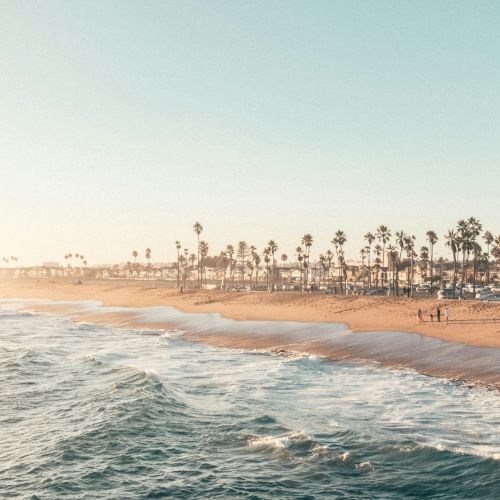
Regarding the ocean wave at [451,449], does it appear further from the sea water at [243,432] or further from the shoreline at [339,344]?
the shoreline at [339,344]

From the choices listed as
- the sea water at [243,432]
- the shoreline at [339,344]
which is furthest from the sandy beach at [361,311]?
the sea water at [243,432]

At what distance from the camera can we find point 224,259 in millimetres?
191375

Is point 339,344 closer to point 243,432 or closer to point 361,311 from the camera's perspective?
point 361,311

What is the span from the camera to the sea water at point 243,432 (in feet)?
51.1

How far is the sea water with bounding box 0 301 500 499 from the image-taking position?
15562 millimetres

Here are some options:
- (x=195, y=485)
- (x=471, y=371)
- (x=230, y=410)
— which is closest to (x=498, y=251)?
(x=471, y=371)

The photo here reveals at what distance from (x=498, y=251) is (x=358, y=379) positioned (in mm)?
91486

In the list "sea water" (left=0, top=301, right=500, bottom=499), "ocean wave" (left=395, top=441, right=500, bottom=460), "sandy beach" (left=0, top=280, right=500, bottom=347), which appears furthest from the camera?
"sandy beach" (left=0, top=280, right=500, bottom=347)

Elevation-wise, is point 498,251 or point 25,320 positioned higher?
point 498,251

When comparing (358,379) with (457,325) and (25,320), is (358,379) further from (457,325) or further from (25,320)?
(25,320)

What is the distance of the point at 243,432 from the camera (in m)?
20.3

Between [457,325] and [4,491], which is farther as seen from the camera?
[457,325]

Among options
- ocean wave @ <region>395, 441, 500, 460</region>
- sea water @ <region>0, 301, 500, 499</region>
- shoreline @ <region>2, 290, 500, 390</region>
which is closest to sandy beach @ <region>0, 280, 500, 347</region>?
shoreline @ <region>2, 290, 500, 390</region>

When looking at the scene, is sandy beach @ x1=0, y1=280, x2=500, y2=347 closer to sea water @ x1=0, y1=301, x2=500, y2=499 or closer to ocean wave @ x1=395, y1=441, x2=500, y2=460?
sea water @ x1=0, y1=301, x2=500, y2=499
